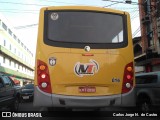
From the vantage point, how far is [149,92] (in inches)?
433

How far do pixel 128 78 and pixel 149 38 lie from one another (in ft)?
82.5

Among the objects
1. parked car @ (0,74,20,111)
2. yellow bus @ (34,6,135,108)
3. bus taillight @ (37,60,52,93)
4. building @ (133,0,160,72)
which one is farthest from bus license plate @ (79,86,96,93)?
building @ (133,0,160,72)

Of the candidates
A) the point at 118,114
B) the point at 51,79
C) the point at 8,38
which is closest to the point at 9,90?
the point at 51,79

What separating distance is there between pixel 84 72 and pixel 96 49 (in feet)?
2.27

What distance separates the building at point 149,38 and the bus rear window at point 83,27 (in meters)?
19.5

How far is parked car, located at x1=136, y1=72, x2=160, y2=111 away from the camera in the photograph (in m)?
10.5

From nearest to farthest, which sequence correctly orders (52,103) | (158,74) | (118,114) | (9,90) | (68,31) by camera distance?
1. (118,114)
2. (52,103)
3. (68,31)
4. (158,74)
5. (9,90)

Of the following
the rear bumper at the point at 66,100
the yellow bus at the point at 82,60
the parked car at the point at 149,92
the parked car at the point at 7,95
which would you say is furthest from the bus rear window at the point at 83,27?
the parked car at the point at 7,95

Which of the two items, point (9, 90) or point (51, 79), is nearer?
point (51, 79)

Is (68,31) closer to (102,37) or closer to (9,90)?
(102,37)

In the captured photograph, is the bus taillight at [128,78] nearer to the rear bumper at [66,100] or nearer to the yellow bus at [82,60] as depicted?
the yellow bus at [82,60]

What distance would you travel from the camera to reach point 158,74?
10.9 metres

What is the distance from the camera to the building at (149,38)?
2847 centimetres

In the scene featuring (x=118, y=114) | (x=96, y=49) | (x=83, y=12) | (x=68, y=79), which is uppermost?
(x=83, y=12)
